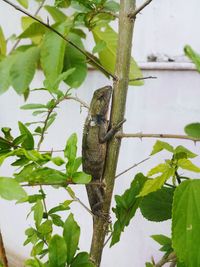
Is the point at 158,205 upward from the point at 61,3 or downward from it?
downward

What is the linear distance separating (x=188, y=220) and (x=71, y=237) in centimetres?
17

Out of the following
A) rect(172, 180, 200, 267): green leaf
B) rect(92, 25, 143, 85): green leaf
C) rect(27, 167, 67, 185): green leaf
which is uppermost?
rect(92, 25, 143, 85): green leaf

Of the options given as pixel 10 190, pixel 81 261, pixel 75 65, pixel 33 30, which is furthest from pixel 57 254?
pixel 33 30

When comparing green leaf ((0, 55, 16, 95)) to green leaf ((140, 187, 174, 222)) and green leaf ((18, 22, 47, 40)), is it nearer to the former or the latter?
green leaf ((18, 22, 47, 40))

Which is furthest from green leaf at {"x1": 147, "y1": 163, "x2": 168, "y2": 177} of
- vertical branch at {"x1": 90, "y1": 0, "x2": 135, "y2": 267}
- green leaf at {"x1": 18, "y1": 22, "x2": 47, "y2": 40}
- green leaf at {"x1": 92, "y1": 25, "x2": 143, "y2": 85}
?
green leaf at {"x1": 18, "y1": 22, "x2": 47, "y2": 40}

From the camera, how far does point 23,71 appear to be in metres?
0.67

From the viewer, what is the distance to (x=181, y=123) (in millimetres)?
888

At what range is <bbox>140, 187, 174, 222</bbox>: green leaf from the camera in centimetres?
57

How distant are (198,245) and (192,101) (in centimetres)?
52

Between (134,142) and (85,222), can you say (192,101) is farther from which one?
(85,222)

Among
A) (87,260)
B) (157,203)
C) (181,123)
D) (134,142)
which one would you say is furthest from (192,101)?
(87,260)

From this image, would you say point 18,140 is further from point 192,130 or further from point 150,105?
point 150,105

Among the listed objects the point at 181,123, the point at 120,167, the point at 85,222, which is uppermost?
the point at 181,123

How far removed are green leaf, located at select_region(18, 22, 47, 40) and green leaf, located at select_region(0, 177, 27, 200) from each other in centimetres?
45
